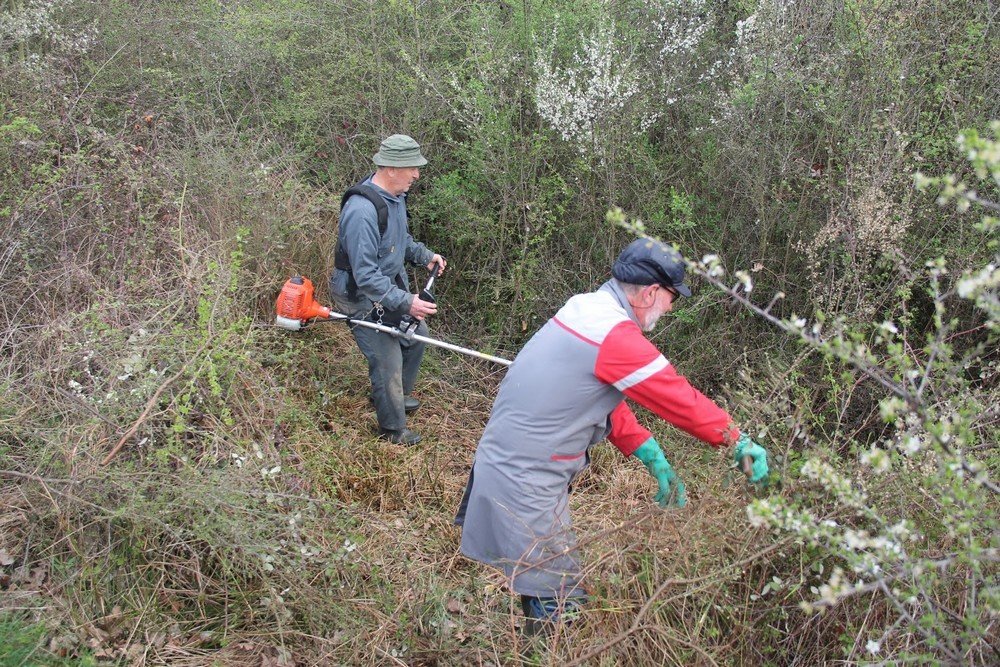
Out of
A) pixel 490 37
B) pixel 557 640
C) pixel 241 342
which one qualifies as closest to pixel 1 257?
pixel 241 342

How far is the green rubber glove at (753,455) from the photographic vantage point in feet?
9.36

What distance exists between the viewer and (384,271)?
199 inches

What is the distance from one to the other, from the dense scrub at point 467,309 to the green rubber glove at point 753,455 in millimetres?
105

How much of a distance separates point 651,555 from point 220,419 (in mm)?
2552

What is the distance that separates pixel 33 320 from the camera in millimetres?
5172

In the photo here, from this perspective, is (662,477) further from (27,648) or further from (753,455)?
(27,648)

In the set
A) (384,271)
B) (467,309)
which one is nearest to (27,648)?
(384,271)

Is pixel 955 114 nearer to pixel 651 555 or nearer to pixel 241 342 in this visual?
pixel 651 555

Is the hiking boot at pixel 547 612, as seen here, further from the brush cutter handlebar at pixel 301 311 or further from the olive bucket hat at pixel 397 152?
the olive bucket hat at pixel 397 152

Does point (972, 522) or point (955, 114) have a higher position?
point (955, 114)

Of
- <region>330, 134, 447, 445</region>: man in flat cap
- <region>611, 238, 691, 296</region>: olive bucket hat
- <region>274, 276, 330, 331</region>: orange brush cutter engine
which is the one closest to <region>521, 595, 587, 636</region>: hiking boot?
<region>611, 238, 691, 296</region>: olive bucket hat

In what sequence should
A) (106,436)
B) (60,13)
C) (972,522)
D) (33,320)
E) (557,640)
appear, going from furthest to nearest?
1. (60,13)
2. (33,320)
3. (106,436)
4. (557,640)
5. (972,522)

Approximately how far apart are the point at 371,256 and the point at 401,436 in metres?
1.16

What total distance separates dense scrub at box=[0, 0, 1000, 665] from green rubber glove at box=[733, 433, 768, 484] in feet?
0.34
